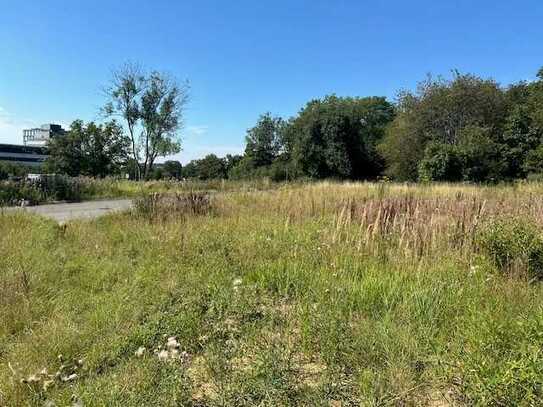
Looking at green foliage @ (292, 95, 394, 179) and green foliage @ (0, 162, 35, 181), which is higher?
green foliage @ (292, 95, 394, 179)

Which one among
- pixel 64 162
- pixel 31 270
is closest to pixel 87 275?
pixel 31 270

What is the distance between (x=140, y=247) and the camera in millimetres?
6402

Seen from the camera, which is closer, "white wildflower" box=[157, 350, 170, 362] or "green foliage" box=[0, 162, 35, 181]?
"white wildflower" box=[157, 350, 170, 362]

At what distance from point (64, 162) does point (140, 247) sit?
4902 cm

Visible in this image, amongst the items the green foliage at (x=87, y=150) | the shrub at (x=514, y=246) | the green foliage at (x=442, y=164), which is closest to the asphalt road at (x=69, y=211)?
the shrub at (x=514, y=246)

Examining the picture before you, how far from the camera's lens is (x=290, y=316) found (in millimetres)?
3477

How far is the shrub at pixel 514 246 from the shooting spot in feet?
14.3

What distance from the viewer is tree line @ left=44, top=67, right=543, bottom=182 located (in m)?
23.5

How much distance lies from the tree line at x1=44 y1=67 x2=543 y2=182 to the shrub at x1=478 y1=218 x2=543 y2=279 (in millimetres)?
17894

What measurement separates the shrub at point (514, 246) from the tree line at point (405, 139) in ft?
58.7

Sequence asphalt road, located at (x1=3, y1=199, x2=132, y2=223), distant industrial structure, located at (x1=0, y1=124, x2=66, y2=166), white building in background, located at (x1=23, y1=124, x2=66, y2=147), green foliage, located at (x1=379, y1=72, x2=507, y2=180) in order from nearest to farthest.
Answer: asphalt road, located at (x1=3, y1=199, x2=132, y2=223) → green foliage, located at (x1=379, y1=72, x2=507, y2=180) → distant industrial structure, located at (x1=0, y1=124, x2=66, y2=166) → white building in background, located at (x1=23, y1=124, x2=66, y2=147)

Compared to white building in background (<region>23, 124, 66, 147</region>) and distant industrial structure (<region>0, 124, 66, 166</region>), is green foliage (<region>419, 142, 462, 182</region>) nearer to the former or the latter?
distant industrial structure (<region>0, 124, 66, 166</region>)

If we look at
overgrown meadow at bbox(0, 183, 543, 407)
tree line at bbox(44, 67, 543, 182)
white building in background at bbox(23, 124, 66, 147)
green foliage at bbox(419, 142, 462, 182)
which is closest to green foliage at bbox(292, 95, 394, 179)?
tree line at bbox(44, 67, 543, 182)

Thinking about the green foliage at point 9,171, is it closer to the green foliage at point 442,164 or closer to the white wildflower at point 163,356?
the green foliage at point 442,164
